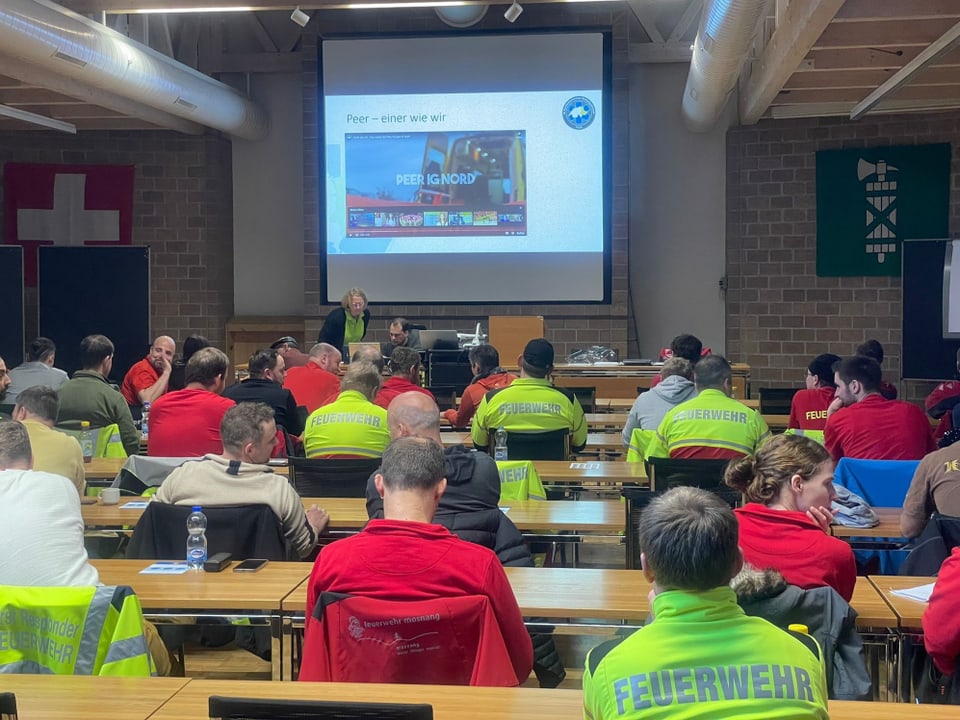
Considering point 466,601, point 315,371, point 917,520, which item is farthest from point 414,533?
point 315,371

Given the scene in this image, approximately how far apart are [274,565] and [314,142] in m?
8.94

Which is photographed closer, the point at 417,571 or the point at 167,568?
the point at 417,571

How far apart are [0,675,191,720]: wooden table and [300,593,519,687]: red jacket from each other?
0.33 m

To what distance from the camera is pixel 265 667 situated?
4.38 meters

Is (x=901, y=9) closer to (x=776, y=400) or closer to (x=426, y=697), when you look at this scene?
(x=776, y=400)

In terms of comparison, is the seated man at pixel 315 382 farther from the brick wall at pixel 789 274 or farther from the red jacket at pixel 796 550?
the brick wall at pixel 789 274

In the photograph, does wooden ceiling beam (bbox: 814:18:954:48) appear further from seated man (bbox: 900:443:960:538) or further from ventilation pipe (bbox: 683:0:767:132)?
seated man (bbox: 900:443:960:538)

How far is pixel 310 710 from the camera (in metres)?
1.69

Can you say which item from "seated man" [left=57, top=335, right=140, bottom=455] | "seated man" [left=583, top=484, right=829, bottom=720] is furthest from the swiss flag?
"seated man" [left=583, top=484, right=829, bottom=720]

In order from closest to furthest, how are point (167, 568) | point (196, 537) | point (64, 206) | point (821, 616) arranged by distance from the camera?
point (821, 616) → point (167, 568) → point (196, 537) → point (64, 206)

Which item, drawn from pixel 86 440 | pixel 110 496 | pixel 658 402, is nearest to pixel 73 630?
pixel 110 496

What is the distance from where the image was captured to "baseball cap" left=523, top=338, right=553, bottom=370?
18.8ft

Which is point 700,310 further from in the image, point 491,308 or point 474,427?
point 474,427

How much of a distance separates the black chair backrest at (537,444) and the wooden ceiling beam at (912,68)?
3752mm
